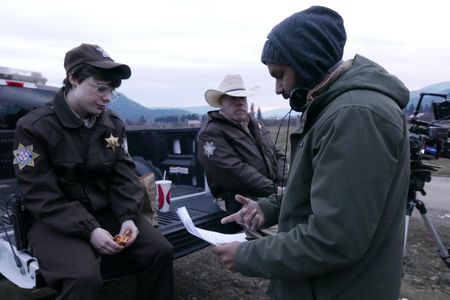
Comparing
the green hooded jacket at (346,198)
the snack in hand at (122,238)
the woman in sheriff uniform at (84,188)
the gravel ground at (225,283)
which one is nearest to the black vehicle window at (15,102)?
the gravel ground at (225,283)

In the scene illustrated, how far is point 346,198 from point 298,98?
0.45m

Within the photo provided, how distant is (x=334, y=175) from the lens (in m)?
1.14

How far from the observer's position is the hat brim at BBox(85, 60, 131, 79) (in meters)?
2.57

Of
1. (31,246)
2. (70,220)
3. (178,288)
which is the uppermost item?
(70,220)

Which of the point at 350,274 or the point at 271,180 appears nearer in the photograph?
the point at 350,274

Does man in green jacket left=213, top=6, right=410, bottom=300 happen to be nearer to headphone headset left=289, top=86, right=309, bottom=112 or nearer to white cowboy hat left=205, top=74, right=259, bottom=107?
headphone headset left=289, top=86, right=309, bottom=112

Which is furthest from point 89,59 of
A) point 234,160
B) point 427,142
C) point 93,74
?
point 427,142

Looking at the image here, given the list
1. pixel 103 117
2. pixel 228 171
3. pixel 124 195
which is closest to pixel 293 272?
pixel 124 195

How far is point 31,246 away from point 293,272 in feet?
6.00

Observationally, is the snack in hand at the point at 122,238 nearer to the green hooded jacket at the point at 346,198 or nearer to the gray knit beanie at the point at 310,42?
the green hooded jacket at the point at 346,198

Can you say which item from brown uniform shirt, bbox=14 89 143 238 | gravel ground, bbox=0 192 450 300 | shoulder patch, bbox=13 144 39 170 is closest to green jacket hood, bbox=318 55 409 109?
brown uniform shirt, bbox=14 89 143 238

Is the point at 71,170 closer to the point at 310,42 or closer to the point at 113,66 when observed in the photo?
the point at 113,66

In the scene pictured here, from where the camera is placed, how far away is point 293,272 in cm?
124

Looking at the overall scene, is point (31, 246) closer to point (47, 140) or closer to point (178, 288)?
point (47, 140)
